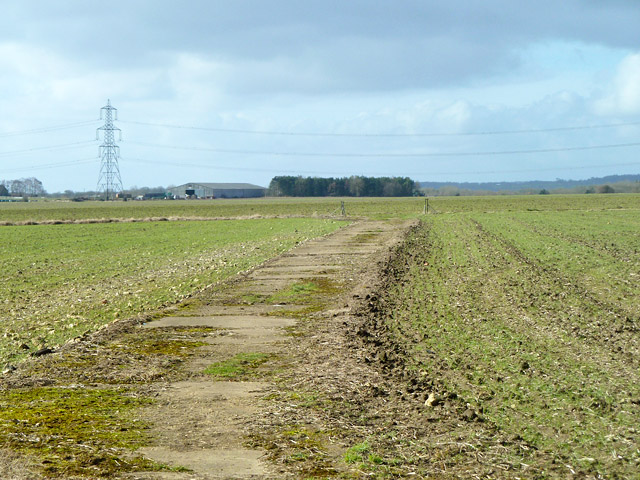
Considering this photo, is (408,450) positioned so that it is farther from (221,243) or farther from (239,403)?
(221,243)

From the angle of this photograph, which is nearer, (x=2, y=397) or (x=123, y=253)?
(x=2, y=397)

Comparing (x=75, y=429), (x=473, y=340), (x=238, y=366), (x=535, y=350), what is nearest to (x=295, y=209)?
(x=473, y=340)

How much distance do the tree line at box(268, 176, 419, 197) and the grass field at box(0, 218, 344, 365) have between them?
139574 millimetres

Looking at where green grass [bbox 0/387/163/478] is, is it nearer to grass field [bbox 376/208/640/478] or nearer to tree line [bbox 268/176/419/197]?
grass field [bbox 376/208/640/478]

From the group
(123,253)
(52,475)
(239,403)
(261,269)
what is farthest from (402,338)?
(123,253)

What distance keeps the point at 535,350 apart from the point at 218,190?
16925 centimetres

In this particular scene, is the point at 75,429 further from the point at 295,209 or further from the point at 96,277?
the point at 295,209

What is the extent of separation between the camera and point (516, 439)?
20.4 feet

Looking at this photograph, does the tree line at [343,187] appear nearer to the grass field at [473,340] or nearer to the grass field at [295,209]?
the grass field at [295,209]

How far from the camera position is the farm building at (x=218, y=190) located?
177m

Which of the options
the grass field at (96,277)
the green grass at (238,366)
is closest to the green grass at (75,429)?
the green grass at (238,366)

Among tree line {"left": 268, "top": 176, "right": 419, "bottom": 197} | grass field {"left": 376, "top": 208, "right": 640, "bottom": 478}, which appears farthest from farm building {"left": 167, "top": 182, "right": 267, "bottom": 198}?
grass field {"left": 376, "top": 208, "right": 640, "bottom": 478}

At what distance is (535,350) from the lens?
9672 millimetres

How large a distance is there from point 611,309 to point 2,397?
9.87 meters
